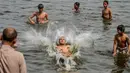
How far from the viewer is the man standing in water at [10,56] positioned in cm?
529

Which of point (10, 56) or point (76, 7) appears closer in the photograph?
point (10, 56)

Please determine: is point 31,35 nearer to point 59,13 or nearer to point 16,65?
point 59,13

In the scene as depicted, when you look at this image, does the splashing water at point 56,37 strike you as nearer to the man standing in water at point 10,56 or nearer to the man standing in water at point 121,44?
the man standing in water at point 121,44

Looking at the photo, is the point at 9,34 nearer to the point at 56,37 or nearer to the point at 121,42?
the point at 121,42

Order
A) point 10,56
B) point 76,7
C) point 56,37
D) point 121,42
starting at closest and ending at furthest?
point 10,56 < point 121,42 < point 56,37 < point 76,7

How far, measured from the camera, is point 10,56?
5285mm

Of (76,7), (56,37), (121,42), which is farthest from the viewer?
(76,7)

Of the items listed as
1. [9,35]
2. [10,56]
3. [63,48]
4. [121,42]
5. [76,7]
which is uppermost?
[9,35]

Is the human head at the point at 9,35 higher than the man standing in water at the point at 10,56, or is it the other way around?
the human head at the point at 9,35

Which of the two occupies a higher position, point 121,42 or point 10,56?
point 10,56

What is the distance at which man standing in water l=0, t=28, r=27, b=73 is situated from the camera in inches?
208

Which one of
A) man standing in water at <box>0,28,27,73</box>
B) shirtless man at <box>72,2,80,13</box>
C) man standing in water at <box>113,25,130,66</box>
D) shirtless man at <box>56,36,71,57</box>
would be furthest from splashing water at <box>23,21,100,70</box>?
man standing in water at <box>0,28,27,73</box>

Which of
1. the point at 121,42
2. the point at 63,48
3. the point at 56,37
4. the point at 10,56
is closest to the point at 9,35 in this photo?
the point at 10,56

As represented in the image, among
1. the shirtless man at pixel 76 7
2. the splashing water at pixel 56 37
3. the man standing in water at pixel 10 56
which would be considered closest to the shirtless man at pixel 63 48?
the splashing water at pixel 56 37
